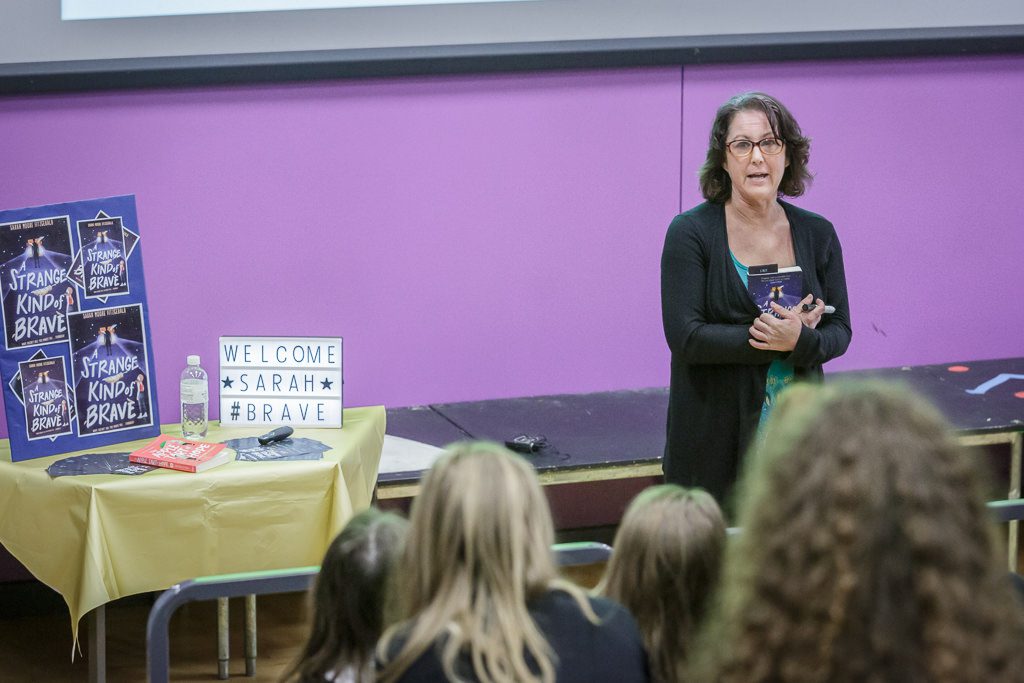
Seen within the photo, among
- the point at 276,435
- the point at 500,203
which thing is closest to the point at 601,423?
the point at 500,203

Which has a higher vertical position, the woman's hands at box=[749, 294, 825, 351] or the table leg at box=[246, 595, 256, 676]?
the woman's hands at box=[749, 294, 825, 351]

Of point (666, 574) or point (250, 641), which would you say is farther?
point (250, 641)

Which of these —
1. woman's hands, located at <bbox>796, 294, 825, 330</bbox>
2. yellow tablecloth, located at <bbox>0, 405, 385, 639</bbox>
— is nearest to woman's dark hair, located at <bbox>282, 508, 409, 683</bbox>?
yellow tablecloth, located at <bbox>0, 405, 385, 639</bbox>

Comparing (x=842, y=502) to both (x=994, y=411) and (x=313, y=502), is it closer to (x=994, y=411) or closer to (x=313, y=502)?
(x=313, y=502)

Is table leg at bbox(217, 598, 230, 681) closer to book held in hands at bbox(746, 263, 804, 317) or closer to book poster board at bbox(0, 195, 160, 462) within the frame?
book poster board at bbox(0, 195, 160, 462)

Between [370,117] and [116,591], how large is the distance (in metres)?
1.66

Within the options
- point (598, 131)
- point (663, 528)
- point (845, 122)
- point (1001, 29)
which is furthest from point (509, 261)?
point (663, 528)

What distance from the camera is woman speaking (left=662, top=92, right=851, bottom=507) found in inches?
106

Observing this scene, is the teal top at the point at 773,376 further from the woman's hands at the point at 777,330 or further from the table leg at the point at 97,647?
the table leg at the point at 97,647

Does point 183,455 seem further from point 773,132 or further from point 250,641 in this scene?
point 773,132

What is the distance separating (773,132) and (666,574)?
4.37 ft

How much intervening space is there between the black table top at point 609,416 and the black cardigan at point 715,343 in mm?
608

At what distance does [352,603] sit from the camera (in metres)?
1.62

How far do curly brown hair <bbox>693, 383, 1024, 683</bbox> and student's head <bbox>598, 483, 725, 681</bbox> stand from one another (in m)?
0.61
